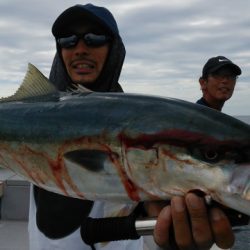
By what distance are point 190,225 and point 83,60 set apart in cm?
145

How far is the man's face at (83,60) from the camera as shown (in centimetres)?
300

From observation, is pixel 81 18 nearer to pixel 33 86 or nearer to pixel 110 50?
pixel 110 50

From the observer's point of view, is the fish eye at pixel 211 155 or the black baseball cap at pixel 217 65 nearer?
the fish eye at pixel 211 155

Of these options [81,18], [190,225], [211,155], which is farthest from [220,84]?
[211,155]

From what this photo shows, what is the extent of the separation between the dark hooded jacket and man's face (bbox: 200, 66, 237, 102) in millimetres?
3238

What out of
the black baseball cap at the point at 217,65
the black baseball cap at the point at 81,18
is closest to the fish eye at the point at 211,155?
the black baseball cap at the point at 81,18

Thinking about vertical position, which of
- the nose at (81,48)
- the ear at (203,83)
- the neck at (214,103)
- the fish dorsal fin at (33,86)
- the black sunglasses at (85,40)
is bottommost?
the neck at (214,103)

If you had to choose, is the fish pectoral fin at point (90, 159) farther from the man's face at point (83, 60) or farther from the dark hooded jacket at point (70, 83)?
the man's face at point (83, 60)

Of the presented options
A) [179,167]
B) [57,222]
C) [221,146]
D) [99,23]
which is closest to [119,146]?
[179,167]

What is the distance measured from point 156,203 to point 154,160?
0.33 metres

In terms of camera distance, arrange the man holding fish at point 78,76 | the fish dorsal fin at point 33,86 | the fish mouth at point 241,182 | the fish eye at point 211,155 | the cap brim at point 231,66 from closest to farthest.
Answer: the fish mouth at point 241,182 < the fish eye at point 211,155 < the fish dorsal fin at point 33,86 < the man holding fish at point 78,76 < the cap brim at point 231,66

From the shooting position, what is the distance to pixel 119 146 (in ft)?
6.30

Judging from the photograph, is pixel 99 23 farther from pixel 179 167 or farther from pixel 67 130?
pixel 179 167

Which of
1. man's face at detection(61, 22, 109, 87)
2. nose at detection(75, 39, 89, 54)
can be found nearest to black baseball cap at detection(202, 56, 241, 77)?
man's face at detection(61, 22, 109, 87)
